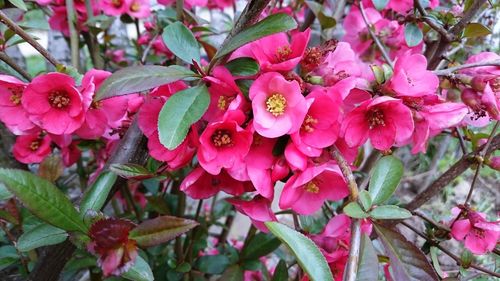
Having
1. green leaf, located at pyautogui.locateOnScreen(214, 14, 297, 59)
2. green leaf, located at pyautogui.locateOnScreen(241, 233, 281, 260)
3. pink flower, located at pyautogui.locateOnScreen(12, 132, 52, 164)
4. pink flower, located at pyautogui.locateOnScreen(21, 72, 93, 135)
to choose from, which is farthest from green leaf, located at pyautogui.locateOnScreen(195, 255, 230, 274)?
green leaf, located at pyautogui.locateOnScreen(214, 14, 297, 59)

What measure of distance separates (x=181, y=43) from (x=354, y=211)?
1.08 ft

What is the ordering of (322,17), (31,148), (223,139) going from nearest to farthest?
(223,139) → (31,148) → (322,17)

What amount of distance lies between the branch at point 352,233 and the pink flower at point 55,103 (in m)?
0.34

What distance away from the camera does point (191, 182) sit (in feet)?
1.98

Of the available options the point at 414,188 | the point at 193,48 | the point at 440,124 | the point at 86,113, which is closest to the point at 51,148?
the point at 86,113

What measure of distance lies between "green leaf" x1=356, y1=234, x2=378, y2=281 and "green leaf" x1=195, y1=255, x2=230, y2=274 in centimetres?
60

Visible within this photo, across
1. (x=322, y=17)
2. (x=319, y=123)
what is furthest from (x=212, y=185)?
(x=322, y=17)

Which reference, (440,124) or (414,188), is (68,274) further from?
(414,188)

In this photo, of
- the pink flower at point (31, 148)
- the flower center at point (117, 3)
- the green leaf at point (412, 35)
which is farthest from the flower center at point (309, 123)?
the flower center at point (117, 3)

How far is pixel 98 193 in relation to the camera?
0.62 m

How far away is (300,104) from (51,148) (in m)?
0.57

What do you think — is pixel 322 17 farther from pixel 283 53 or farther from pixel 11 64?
pixel 11 64

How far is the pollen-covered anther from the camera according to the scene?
653 millimetres

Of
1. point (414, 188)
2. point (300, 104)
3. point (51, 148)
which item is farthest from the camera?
point (414, 188)
